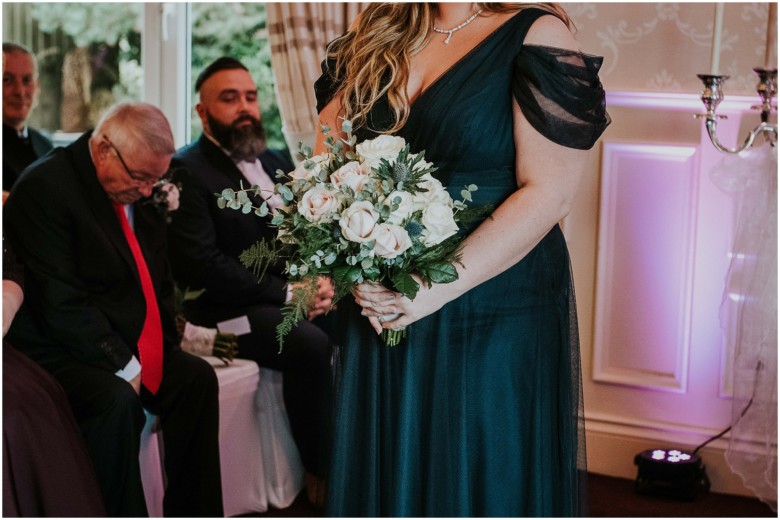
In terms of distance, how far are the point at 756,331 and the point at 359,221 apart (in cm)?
223

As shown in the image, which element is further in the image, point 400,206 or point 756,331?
point 756,331

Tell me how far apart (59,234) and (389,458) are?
1528mm

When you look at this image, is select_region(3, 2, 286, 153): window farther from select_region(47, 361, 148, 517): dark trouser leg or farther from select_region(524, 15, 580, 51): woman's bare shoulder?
select_region(524, 15, 580, 51): woman's bare shoulder

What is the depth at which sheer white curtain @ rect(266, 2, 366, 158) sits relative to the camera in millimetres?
4473

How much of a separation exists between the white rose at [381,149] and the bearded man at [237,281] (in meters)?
1.92

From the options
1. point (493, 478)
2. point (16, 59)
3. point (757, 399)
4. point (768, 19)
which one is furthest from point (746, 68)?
point (16, 59)

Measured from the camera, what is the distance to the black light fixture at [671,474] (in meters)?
3.82

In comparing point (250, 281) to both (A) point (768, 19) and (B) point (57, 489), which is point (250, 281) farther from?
(A) point (768, 19)

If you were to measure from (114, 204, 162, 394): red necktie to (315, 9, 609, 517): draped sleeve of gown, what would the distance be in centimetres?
135

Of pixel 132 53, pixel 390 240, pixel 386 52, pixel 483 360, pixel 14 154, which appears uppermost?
pixel 132 53

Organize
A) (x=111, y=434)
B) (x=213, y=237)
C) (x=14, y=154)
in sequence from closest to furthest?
(x=111, y=434), (x=213, y=237), (x=14, y=154)

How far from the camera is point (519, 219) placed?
6.47 ft

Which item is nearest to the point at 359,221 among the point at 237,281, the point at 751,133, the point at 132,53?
the point at 751,133

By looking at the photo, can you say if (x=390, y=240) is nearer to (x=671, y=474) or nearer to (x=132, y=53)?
(x=671, y=474)
